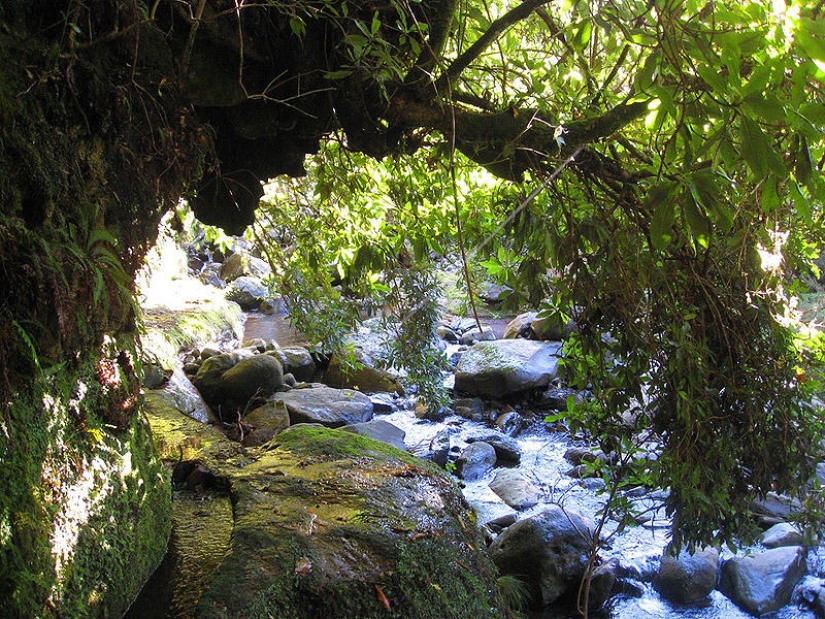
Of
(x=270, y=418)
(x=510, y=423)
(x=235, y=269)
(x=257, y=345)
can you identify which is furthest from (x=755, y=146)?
(x=235, y=269)

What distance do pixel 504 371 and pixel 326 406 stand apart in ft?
7.94

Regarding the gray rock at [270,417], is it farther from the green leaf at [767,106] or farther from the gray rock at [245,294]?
the gray rock at [245,294]

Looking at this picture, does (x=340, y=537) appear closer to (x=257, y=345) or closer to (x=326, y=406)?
(x=326, y=406)

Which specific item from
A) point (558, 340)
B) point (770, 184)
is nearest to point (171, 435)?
point (770, 184)

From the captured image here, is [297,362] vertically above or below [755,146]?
above

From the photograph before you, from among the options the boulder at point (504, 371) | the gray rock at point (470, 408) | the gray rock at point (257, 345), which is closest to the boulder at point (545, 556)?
the gray rock at point (470, 408)

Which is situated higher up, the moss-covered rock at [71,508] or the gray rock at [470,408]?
the gray rock at [470,408]

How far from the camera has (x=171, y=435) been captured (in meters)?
3.50

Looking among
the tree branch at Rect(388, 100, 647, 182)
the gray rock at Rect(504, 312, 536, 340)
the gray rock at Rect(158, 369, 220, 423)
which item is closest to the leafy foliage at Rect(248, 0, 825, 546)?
the tree branch at Rect(388, 100, 647, 182)

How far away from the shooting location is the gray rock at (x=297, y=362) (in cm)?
699

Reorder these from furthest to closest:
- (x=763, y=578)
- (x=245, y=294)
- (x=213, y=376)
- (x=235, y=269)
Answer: (x=235, y=269) → (x=245, y=294) → (x=213, y=376) → (x=763, y=578)

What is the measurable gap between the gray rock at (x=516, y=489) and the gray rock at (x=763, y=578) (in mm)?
1470

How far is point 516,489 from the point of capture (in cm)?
515

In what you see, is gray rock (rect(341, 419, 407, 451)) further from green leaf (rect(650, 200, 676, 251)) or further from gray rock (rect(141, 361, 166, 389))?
green leaf (rect(650, 200, 676, 251))
